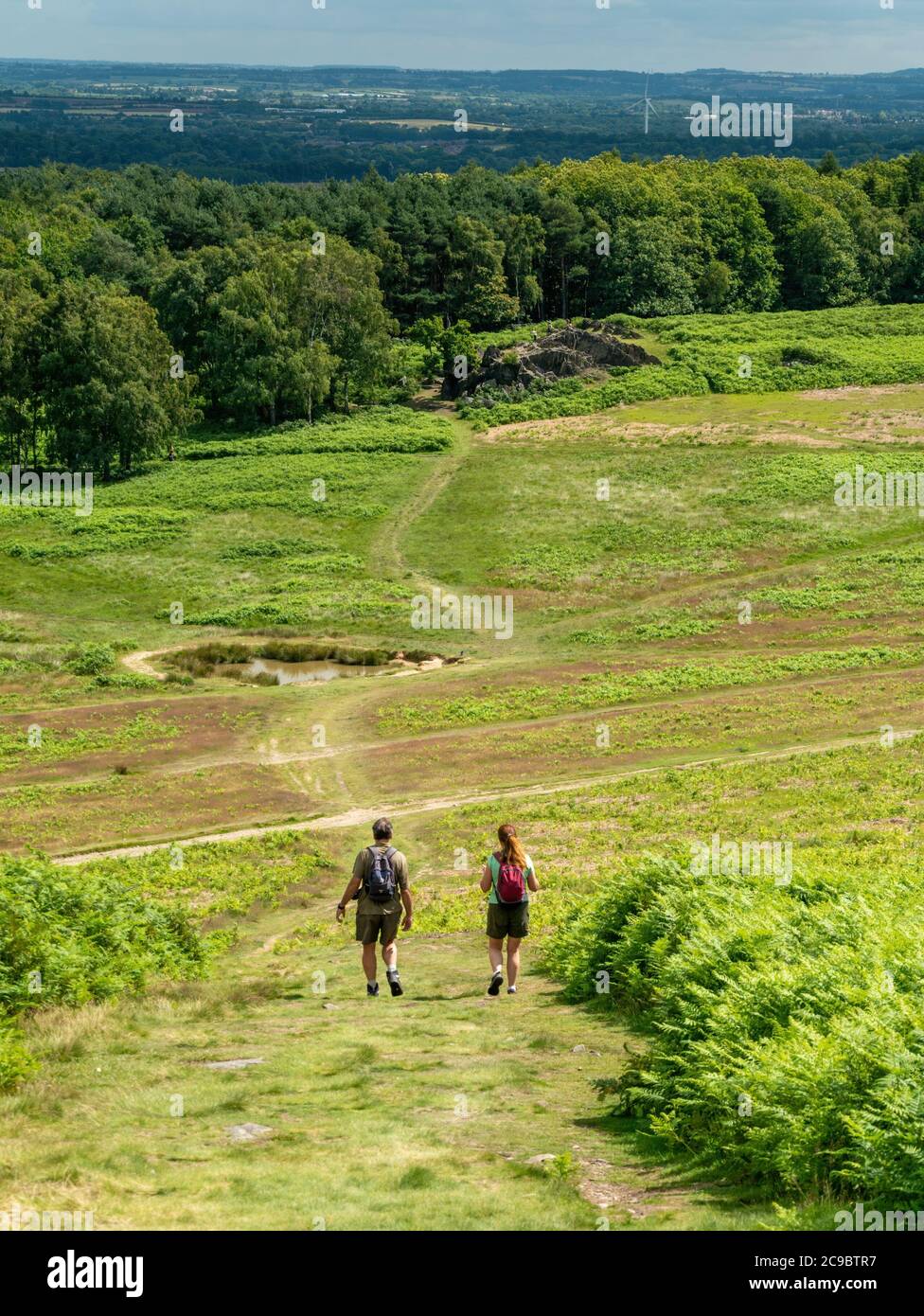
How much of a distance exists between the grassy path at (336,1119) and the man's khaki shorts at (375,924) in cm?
101

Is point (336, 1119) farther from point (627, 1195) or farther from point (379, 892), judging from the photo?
point (379, 892)

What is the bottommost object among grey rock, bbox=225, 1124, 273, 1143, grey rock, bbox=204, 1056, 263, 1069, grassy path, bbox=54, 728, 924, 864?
grassy path, bbox=54, 728, 924, 864

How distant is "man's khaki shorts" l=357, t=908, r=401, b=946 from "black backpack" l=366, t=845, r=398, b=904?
0.22 metres

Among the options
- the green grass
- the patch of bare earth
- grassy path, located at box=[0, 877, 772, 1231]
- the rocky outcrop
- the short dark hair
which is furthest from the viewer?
the rocky outcrop

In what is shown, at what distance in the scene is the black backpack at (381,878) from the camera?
62.5 ft

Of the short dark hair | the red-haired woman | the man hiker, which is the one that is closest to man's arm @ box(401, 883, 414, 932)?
the man hiker

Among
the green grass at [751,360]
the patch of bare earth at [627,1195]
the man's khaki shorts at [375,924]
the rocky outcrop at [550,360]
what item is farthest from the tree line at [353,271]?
the patch of bare earth at [627,1195]

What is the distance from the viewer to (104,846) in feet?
131

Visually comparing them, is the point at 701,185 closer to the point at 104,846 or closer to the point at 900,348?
the point at 900,348

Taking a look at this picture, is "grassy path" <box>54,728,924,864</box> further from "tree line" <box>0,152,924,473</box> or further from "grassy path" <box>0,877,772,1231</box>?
"tree line" <box>0,152,924,473</box>

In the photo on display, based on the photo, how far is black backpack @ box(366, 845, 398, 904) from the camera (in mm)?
19047

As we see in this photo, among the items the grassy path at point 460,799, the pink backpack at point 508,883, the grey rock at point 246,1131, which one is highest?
the pink backpack at point 508,883

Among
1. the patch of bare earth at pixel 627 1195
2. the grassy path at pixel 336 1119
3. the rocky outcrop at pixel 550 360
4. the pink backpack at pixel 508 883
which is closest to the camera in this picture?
the grassy path at pixel 336 1119

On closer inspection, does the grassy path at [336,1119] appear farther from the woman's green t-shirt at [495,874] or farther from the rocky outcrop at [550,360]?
the rocky outcrop at [550,360]
